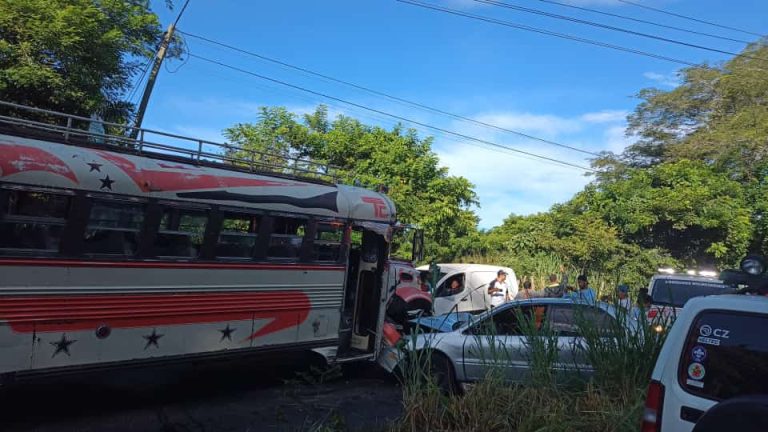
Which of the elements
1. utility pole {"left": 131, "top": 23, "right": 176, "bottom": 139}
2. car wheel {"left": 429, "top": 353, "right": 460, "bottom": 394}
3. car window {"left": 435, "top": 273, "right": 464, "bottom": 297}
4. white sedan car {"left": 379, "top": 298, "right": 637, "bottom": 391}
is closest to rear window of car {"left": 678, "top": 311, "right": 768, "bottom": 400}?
white sedan car {"left": 379, "top": 298, "right": 637, "bottom": 391}

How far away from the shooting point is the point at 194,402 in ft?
23.6

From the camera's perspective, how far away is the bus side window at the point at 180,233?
6621 millimetres

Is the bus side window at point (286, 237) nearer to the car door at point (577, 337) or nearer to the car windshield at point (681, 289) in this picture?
the car door at point (577, 337)

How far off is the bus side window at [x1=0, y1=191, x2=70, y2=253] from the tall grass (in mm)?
3677

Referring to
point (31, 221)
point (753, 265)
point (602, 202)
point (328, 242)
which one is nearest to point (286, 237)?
point (328, 242)

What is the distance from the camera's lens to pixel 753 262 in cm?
402

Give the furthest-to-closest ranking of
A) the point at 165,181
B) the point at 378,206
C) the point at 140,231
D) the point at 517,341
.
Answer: the point at 378,206, the point at 165,181, the point at 140,231, the point at 517,341

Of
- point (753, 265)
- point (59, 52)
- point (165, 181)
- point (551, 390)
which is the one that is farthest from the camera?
point (59, 52)

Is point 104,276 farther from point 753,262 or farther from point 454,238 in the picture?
point 454,238

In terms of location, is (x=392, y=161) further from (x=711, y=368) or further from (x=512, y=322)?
(x=711, y=368)

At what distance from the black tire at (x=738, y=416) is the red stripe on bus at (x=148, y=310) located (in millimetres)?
5396

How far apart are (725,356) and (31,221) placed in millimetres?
5751

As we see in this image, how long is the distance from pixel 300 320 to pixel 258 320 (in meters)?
0.69

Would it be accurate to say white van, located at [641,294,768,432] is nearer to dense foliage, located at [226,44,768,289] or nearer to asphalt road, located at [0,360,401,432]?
asphalt road, located at [0,360,401,432]
